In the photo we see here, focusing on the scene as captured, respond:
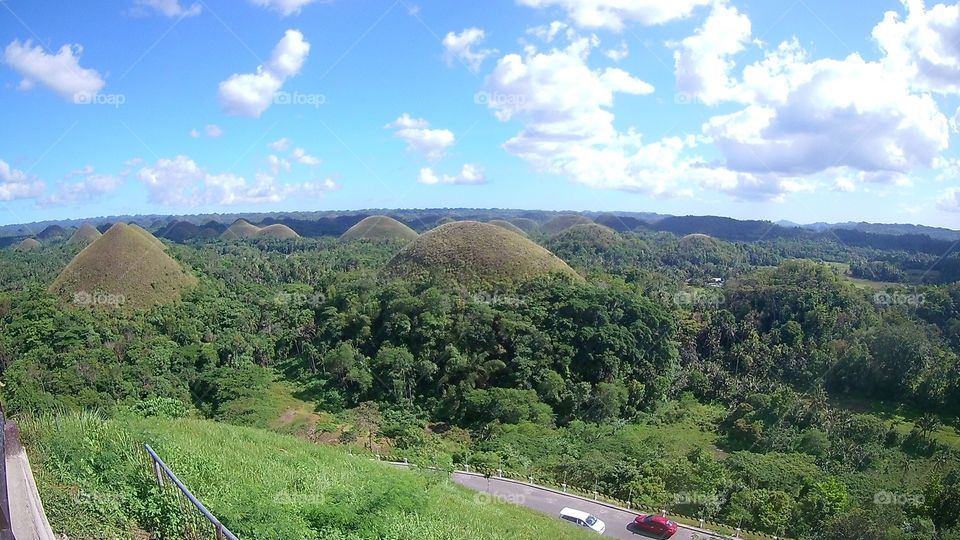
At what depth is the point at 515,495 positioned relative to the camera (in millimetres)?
16141

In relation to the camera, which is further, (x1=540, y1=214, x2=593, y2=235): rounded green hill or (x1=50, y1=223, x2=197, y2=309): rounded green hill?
(x1=540, y1=214, x2=593, y2=235): rounded green hill

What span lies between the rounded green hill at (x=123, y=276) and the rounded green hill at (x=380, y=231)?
49774mm

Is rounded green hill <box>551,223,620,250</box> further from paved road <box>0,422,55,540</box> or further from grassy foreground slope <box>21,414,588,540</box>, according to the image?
paved road <box>0,422,55,540</box>

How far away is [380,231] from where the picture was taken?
103m

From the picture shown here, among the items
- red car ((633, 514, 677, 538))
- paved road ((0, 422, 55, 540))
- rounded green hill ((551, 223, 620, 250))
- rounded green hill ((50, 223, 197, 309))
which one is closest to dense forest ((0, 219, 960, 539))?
rounded green hill ((50, 223, 197, 309))

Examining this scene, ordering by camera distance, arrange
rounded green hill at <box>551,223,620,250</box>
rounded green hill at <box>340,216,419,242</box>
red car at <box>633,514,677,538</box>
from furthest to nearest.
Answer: rounded green hill at <box>340,216,419,242</box>
rounded green hill at <box>551,223,620,250</box>
red car at <box>633,514,677,538</box>

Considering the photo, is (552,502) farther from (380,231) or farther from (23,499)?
(380,231)

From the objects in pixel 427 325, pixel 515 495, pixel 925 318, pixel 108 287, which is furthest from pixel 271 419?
pixel 925 318

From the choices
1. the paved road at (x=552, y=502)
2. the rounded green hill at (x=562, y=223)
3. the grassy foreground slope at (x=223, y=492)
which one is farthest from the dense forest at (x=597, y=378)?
the rounded green hill at (x=562, y=223)

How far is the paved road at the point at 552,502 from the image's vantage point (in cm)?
1414

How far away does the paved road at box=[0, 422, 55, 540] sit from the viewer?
472cm

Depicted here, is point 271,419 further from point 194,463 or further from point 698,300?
point 698,300

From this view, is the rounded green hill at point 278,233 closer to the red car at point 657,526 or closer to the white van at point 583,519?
the white van at point 583,519

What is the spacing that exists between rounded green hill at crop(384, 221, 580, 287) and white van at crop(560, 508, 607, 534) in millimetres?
24269
